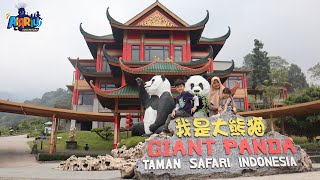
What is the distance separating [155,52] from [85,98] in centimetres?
869

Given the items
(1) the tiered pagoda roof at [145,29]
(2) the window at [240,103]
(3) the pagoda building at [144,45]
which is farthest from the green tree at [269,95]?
(3) the pagoda building at [144,45]

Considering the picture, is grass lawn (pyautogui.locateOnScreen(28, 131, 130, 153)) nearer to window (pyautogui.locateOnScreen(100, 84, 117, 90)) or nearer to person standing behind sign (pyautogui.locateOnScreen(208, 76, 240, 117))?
window (pyautogui.locateOnScreen(100, 84, 117, 90))

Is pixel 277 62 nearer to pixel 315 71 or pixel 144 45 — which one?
pixel 315 71

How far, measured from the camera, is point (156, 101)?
8930 mm

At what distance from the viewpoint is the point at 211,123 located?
5965mm

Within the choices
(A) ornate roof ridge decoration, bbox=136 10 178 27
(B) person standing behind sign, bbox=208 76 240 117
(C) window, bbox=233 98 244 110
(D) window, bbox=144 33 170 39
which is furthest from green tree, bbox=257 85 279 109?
(B) person standing behind sign, bbox=208 76 240 117

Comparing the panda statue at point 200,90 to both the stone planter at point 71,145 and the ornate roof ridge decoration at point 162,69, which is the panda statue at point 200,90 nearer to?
the ornate roof ridge decoration at point 162,69

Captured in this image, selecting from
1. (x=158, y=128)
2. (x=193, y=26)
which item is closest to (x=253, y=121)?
(x=158, y=128)

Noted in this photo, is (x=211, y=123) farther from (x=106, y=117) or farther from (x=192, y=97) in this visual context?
(x=106, y=117)

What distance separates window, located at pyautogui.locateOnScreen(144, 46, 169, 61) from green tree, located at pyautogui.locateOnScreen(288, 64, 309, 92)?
4262cm

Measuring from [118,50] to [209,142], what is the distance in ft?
70.1

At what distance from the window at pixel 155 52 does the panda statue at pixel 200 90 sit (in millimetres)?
15328

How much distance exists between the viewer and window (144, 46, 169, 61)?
22984 millimetres

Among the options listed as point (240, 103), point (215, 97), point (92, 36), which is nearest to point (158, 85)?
point (215, 97)
